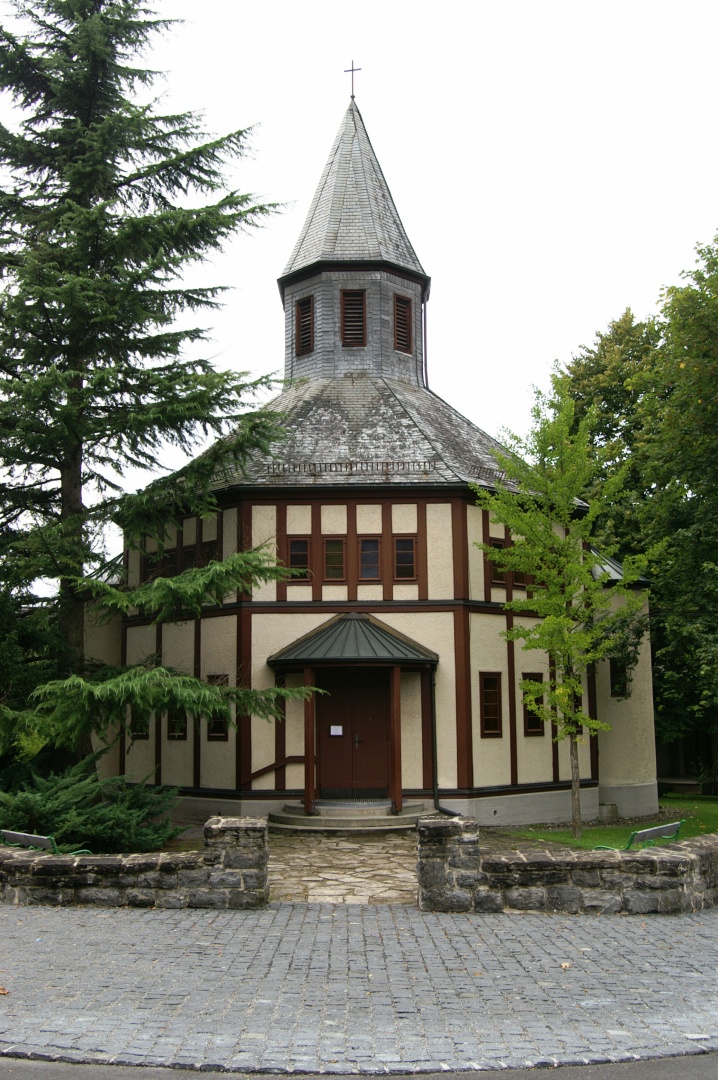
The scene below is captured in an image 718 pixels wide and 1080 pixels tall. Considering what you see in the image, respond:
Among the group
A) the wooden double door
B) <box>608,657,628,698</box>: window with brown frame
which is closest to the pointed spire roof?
the wooden double door

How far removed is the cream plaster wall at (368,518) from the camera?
66.4 feet

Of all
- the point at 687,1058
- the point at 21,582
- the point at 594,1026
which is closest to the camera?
the point at 687,1058

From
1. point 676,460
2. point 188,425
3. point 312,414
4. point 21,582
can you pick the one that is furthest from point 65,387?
point 676,460

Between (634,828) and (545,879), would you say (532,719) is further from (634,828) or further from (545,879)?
(545,879)

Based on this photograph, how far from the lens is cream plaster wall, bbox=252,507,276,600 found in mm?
20016

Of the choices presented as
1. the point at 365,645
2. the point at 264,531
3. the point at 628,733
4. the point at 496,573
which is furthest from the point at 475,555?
the point at 628,733

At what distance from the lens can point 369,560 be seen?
20.2 metres

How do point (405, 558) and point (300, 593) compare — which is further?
point (405, 558)

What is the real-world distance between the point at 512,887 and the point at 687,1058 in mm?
4182

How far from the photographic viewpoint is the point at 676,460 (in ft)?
71.2

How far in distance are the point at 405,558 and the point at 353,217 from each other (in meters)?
Answer: 10.3

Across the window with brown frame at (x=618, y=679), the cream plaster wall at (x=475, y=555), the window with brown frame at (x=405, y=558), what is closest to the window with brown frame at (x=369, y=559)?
the window with brown frame at (x=405, y=558)

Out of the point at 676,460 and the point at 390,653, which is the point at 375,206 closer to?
the point at 676,460

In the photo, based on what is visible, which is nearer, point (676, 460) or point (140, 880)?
point (140, 880)
